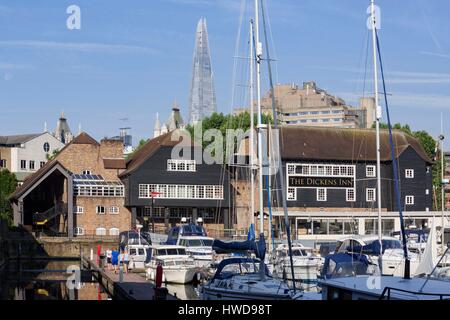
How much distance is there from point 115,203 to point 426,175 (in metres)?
32.1

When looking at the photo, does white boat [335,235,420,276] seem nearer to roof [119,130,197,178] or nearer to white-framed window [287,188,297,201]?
white-framed window [287,188,297,201]

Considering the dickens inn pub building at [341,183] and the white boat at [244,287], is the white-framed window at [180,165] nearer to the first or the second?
the dickens inn pub building at [341,183]

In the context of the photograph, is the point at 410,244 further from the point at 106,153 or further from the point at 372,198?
the point at 106,153

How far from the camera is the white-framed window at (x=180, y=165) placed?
79688mm

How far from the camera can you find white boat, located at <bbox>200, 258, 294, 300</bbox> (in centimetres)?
2992

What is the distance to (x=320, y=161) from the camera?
8231 centimetres

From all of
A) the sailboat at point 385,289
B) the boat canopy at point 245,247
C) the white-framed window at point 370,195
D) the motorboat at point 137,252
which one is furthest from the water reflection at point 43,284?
the white-framed window at point 370,195

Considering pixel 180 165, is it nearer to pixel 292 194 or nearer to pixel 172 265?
pixel 292 194

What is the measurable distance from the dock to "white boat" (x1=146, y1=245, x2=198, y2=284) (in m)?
1.75

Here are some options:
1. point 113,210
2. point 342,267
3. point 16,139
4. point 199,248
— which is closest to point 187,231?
point 199,248

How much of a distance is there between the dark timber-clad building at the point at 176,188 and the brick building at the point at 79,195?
6.69ft

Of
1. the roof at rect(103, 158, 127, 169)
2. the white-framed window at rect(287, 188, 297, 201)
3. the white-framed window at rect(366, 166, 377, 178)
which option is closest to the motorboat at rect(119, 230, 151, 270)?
the white-framed window at rect(287, 188, 297, 201)

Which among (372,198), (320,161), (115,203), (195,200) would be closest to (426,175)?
(372,198)

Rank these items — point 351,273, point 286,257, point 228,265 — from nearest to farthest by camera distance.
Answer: point 351,273, point 228,265, point 286,257
